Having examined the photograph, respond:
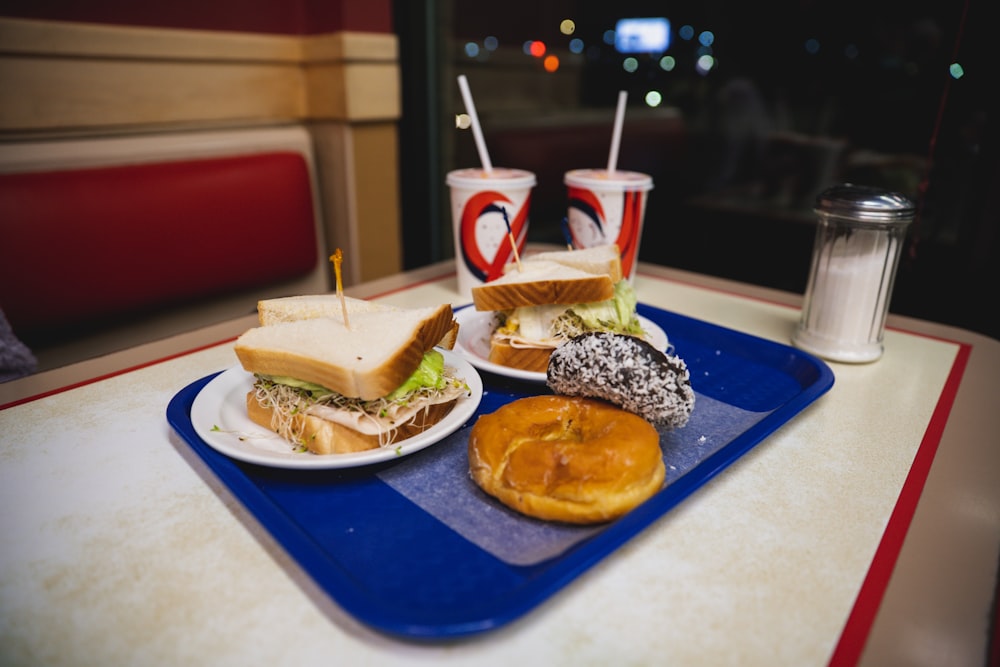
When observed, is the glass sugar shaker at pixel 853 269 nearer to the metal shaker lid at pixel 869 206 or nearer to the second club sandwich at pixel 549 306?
the metal shaker lid at pixel 869 206

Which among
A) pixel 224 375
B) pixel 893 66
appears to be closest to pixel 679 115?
pixel 893 66

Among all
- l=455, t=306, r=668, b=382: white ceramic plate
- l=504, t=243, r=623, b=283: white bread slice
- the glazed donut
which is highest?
l=504, t=243, r=623, b=283: white bread slice

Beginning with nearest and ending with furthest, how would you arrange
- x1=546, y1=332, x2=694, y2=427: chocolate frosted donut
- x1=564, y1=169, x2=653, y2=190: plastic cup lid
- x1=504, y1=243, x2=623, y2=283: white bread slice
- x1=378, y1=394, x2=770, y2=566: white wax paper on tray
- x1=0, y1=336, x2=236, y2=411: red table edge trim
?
x1=378, y1=394, x2=770, y2=566: white wax paper on tray, x1=546, y1=332, x2=694, y2=427: chocolate frosted donut, x1=0, y1=336, x2=236, y2=411: red table edge trim, x1=504, y1=243, x2=623, y2=283: white bread slice, x1=564, y1=169, x2=653, y2=190: plastic cup lid

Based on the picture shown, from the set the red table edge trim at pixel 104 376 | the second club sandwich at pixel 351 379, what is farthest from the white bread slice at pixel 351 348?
the red table edge trim at pixel 104 376

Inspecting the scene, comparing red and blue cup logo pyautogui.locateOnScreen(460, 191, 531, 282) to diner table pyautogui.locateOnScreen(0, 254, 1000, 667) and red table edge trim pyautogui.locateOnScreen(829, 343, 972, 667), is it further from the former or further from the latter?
red table edge trim pyautogui.locateOnScreen(829, 343, 972, 667)

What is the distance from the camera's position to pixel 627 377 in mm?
910

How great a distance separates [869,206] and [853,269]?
0.13m

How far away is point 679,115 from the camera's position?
2.66m

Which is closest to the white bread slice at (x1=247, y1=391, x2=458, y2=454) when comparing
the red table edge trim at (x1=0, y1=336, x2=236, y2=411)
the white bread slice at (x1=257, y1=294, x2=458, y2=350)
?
the white bread slice at (x1=257, y1=294, x2=458, y2=350)

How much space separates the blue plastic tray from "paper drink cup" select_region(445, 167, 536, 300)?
23.9 inches

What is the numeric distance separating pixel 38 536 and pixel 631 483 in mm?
704

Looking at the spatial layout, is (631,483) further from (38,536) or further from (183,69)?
(183,69)

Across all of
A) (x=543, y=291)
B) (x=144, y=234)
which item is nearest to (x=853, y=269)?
(x=543, y=291)

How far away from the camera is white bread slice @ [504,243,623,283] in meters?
1.34
